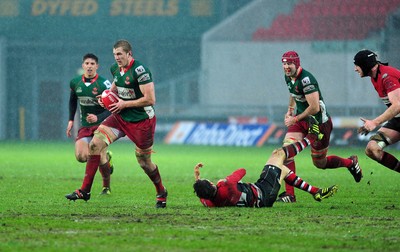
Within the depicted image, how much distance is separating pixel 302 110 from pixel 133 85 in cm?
270

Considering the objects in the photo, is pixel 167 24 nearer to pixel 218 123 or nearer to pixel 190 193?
pixel 218 123

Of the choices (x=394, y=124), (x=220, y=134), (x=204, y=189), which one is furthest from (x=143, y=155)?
(x=220, y=134)

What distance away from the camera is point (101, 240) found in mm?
9406

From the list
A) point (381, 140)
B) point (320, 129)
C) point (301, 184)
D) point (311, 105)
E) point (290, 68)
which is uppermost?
point (290, 68)

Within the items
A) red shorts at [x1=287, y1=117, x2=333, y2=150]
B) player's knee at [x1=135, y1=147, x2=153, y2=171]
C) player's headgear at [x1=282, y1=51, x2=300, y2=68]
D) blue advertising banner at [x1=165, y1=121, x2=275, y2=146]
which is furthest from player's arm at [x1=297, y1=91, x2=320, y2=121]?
blue advertising banner at [x1=165, y1=121, x2=275, y2=146]

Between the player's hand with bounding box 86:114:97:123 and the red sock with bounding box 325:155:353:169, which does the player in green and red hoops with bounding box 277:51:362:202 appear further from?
the player's hand with bounding box 86:114:97:123

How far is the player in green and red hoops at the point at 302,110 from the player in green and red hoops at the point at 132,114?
1.98 m

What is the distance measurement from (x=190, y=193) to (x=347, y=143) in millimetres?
18816

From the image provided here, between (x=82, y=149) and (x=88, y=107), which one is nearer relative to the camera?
(x=82, y=149)

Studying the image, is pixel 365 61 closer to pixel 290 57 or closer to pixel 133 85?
pixel 290 57

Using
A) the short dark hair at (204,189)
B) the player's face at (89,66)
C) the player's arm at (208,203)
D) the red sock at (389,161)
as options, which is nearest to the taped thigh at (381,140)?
the red sock at (389,161)

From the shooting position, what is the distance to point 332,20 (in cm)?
4366

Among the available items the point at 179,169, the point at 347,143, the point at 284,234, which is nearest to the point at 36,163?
the point at 179,169

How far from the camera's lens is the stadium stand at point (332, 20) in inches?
1682
